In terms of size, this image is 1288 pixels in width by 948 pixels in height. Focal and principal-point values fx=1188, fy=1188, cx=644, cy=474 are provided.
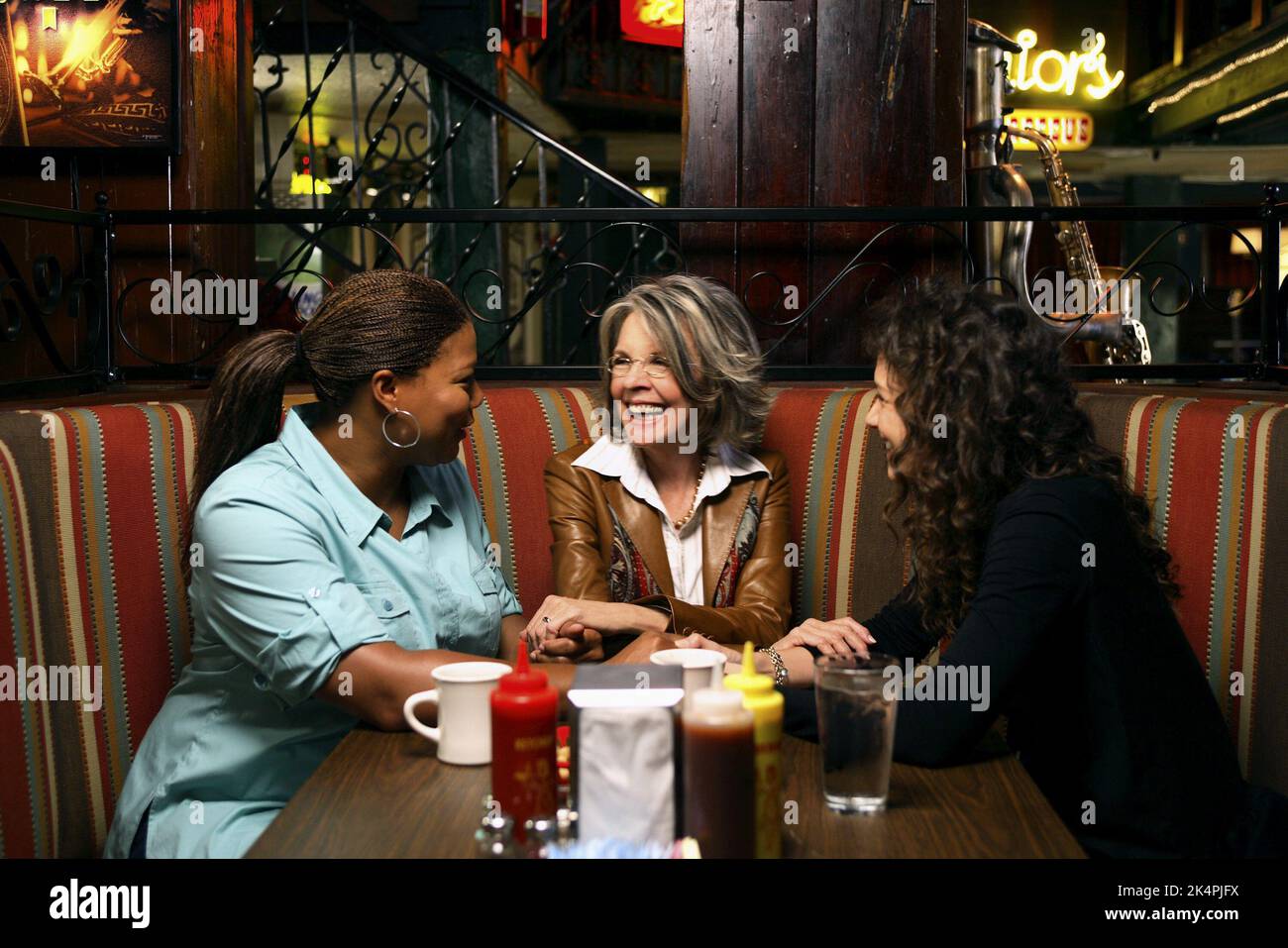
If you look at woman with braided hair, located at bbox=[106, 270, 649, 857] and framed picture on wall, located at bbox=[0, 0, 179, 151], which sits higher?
framed picture on wall, located at bbox=[0, 0, 179, 151]

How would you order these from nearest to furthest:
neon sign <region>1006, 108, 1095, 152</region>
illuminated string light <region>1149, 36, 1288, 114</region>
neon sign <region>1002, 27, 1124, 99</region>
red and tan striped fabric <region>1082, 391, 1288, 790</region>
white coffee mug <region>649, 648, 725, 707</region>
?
white coffee mug <region>649, 648, 725, 707</region>
red and tan striped fabric <region>1082, 391, 1288, 790</region>
illuminated string light <region>1149, 36, 1288, 114</region>
neon sign <region>1002, 27, 1124, 99</region>
neon sign <region>1006, 108, 1095, 152</region>

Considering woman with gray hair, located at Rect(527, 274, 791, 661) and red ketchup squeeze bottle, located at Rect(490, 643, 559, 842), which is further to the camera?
woman with gray hair, located at Rect(527, 274, 791, 661)

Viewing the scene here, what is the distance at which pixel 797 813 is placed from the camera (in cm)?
133

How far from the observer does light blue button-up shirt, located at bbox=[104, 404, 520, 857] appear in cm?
172

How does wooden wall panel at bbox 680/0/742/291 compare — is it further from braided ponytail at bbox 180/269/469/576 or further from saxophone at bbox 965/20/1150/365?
braided ponytail at bbox 180/269/469/576

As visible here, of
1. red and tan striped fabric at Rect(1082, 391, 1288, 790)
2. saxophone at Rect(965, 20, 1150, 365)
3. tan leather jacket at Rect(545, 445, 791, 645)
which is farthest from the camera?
saxophone at Rect(965, 20, 1150, 365)

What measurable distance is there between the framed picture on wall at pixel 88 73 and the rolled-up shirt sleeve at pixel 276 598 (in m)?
2.46

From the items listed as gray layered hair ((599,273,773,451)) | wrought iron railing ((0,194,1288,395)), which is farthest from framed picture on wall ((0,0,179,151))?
gray layered hair ((599,273,773,451))

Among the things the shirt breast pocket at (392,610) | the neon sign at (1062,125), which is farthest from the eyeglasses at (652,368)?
the neon sign at (1062,125)

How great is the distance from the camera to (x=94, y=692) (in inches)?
82.2

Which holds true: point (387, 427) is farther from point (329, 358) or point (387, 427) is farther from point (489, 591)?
point (489, 591)

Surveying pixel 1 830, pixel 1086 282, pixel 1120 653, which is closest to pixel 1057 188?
pixel 1086 282
